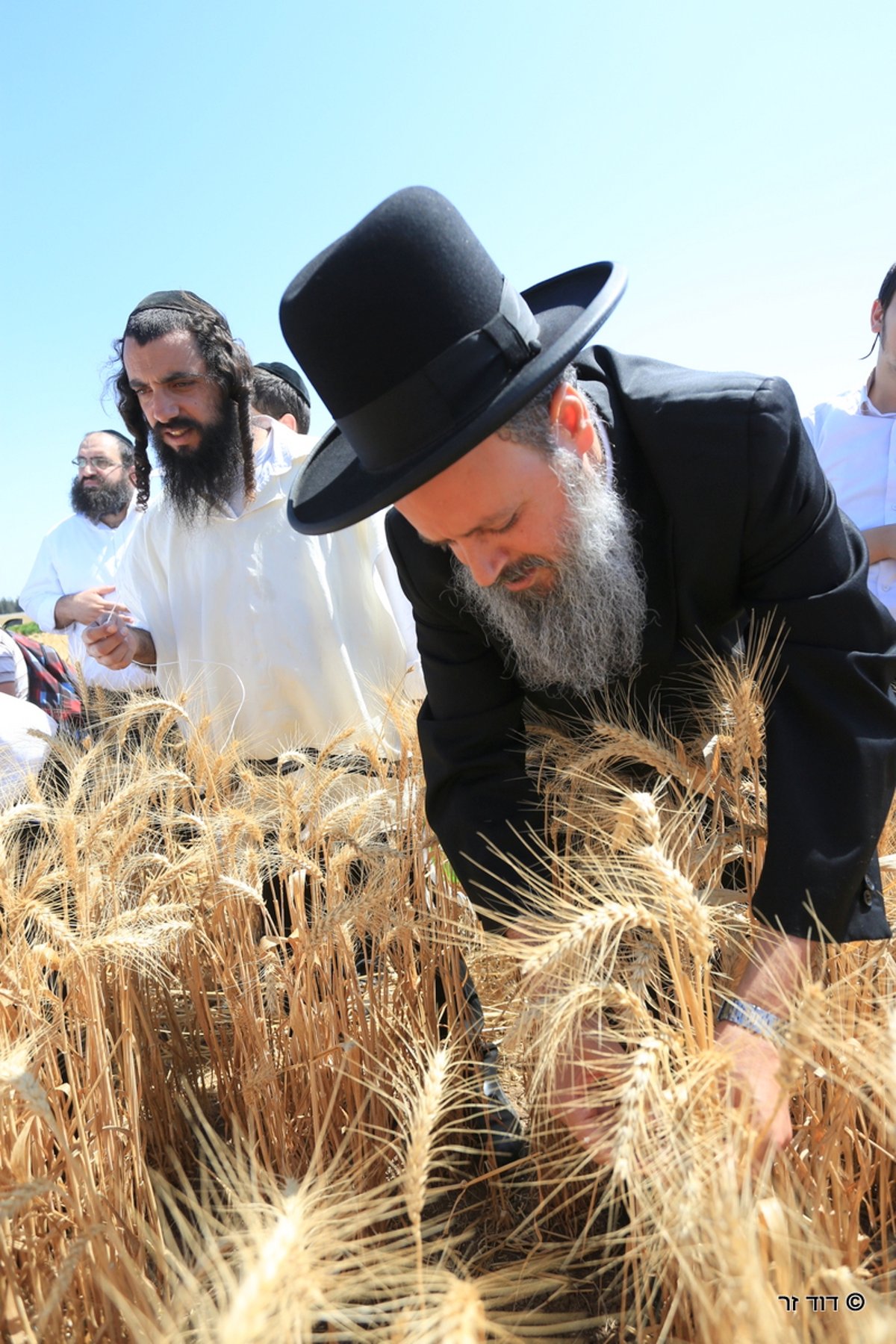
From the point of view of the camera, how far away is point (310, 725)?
2613mm

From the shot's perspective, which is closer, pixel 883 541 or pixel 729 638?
pixel 729 638

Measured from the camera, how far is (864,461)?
2.54 meters

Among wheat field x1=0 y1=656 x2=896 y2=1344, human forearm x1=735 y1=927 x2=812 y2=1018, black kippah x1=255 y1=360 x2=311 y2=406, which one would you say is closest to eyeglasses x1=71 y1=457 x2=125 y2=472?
black kippah x1=255 y1=360 x2=311 y2=406

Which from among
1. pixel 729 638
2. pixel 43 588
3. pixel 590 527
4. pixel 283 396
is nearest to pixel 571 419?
pixel 590 527

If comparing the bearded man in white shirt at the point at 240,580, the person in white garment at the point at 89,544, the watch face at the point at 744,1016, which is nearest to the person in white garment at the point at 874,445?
the bearded man in white shirt at the point at 240,580

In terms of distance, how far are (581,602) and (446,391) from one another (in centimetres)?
43

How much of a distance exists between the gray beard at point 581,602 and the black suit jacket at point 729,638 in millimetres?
46

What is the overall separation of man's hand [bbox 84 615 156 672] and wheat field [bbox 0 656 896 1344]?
512 millimetres

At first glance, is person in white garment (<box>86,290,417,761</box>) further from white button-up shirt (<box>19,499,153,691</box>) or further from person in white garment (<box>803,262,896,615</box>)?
person in white garment (<box>803,262,896,615</box>)

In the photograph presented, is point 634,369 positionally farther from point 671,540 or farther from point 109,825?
point 109,825

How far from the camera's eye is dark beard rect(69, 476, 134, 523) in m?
4.23

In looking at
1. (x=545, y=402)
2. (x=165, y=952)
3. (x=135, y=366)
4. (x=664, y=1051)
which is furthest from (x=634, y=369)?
(x=135, y=366)

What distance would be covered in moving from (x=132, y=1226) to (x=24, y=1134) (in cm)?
18

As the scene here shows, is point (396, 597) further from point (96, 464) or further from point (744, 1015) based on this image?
point (96, 464)
